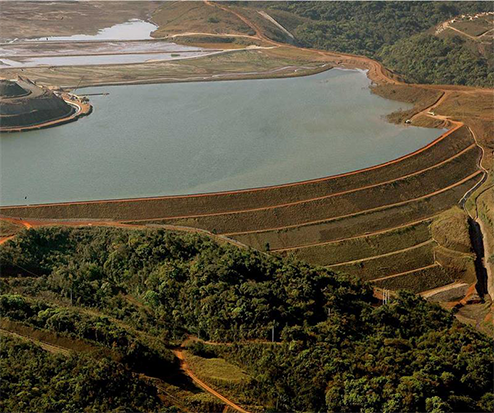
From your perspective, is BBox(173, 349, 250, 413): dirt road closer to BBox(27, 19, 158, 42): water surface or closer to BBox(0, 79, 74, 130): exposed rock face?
BBox(0, 79, 74, 130): exposed rock face

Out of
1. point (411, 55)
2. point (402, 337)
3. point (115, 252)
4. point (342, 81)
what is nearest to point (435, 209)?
point (402, 337)

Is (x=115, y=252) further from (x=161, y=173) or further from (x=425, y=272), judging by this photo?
(x=425, y=272)

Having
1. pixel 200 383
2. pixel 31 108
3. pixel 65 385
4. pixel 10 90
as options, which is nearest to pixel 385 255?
pixel 200 383

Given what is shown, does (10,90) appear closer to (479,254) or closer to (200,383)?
(479,254)

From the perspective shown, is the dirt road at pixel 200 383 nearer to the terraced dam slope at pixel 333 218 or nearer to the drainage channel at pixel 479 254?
the terraced dam slope at pixel 333 218

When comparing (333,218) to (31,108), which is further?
(31,108)

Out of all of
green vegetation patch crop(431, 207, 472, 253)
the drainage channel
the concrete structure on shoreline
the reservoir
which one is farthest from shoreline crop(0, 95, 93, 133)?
the drainage channel

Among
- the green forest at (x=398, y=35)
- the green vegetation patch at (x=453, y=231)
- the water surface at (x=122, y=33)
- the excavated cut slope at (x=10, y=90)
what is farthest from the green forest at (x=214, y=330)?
the water surface at (x=122, y=33)
